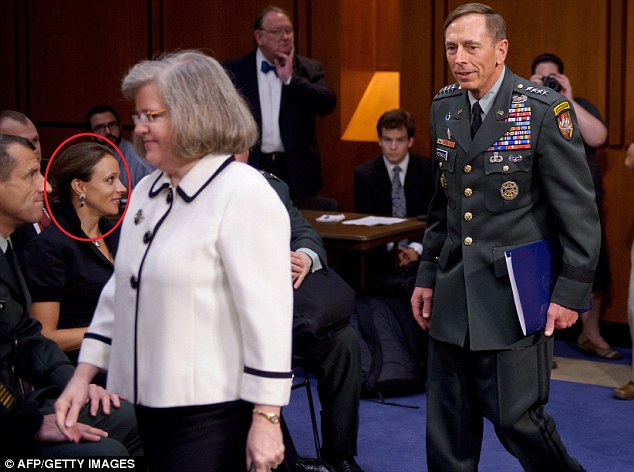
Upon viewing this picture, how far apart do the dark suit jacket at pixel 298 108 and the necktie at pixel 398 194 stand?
0.60 metres

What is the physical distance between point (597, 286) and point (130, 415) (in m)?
3.17

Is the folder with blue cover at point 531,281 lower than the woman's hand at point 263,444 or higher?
higher

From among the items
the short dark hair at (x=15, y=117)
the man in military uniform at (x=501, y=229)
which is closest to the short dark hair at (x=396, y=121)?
the short dark hair at (x=15, y=117)

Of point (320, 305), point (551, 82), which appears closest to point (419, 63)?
point (551, 82)

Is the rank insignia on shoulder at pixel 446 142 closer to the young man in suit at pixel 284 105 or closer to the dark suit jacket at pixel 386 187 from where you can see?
the dark suit jacket at pixel 386 187

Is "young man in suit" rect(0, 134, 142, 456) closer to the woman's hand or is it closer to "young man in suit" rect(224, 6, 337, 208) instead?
the woman's hand

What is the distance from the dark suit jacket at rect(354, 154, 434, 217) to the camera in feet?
19.2

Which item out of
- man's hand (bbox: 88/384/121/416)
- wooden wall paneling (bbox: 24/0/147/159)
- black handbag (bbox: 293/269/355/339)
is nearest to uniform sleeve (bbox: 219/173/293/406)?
man's hand (bbox: 88/384/121/416)

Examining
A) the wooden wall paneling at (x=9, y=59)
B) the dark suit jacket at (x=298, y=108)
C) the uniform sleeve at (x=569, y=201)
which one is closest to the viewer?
the uniform sleeve at (x=569, y=201)

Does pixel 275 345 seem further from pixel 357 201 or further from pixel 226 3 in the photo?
pixel 226 3

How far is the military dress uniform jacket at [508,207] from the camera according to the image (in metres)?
2.80

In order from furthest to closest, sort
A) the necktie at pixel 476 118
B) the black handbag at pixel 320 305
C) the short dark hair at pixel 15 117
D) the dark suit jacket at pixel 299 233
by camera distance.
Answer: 1. the short dark hair at pixel 15 117
2. the dark suit jacket at pixel 299 233
3. the black handbag at pixel 320 305
4. the necktie at pixel 476 118

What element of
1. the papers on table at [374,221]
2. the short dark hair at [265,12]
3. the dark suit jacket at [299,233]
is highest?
the short dark hair at [265,12]

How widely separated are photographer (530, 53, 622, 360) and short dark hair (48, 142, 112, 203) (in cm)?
248
